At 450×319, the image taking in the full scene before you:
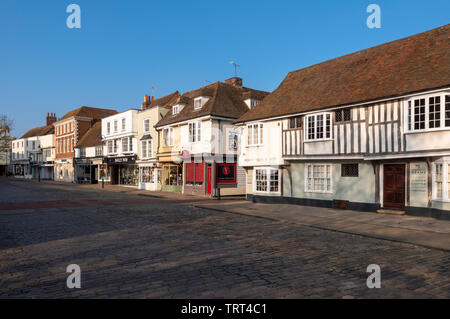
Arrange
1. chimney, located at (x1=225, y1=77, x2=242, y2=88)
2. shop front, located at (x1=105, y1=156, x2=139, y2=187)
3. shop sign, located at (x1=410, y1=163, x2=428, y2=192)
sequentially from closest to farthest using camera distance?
1. shop sign, located at (x1=410, y1=163, x2=428, y2=192)
2. chimney, located at (x1=225, y1=77, x2=242, y2=88)
3. shop front, located at (x1=105, y1=156, x2=139, y2=187)

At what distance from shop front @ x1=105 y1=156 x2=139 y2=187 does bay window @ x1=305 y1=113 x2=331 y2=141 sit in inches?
902

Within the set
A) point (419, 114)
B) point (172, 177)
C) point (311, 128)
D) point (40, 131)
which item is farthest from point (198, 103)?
point (40, 131)

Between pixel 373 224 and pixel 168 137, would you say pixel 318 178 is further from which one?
pixel 168 137

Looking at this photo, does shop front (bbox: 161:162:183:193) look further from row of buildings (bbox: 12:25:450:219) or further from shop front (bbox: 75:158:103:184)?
shop front (bbox: 75:158:103:184)

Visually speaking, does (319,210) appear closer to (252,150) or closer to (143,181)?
(252,150)

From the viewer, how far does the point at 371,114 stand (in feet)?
50.3

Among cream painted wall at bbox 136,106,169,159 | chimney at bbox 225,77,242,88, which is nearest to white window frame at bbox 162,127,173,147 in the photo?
cream painted wall at bbox 136,106,169,159

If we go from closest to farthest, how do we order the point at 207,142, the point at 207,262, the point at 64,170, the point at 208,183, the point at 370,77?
the point at 207,262
the point at 370,77
the point at 207,142
the point at 208,183
the point at 64,170

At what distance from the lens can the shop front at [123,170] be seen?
3716cm

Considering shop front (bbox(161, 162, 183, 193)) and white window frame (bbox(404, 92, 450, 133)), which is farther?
shop front (bbox(161, 162, 183, 193))

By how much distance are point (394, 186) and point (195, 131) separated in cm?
1579

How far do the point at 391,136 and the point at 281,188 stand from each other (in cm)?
744

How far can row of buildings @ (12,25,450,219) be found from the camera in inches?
536

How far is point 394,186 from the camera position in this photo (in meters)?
15.1
